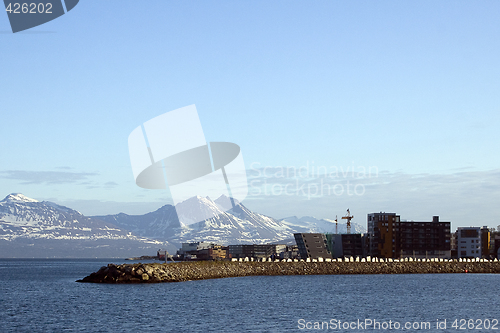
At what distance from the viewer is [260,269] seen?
127 m

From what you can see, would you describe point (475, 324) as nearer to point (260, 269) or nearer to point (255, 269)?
point (255, 269)

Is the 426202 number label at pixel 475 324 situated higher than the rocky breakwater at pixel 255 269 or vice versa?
the 426202 number label at pixel 475 324

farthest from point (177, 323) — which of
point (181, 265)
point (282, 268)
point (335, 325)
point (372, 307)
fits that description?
point (282, 268)

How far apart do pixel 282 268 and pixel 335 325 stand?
3134 inches

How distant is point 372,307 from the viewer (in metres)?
64.8

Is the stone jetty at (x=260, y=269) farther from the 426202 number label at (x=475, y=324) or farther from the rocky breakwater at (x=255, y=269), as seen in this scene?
the 426202 number label at (x=475, y=324)

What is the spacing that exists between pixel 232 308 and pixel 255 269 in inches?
2573

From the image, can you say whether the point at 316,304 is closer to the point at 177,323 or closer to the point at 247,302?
the point at 247,302

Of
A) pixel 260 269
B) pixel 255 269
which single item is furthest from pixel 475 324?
pixel 260 269

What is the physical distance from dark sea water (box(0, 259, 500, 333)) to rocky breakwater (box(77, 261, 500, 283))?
7832 millimetres

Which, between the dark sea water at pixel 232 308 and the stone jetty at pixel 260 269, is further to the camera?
the stone jetty at pixel 260 269

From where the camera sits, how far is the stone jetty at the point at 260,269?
9581 cm
